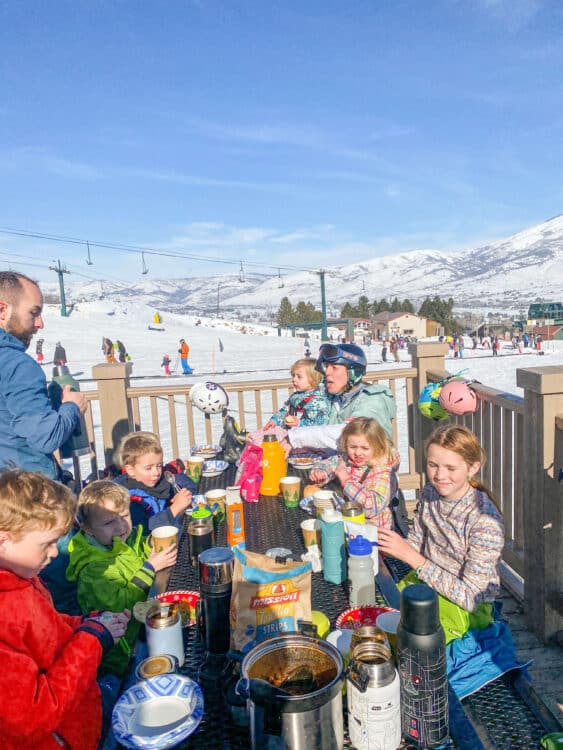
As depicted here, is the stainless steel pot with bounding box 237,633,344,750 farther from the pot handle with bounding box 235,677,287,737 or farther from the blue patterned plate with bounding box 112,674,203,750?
the blue patterned plate with bounding box 112,674,203,750

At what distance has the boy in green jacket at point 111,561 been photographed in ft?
6.93

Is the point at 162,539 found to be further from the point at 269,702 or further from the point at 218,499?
the point at 269,702

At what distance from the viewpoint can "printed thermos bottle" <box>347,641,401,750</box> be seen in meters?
1.16

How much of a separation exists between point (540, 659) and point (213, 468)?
2204 mm

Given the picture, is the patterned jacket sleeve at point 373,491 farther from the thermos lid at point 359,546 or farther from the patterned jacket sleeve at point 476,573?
the thermos lid at point 359,546

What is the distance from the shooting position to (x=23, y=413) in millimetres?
2646

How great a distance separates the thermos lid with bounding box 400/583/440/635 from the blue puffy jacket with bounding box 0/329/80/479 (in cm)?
203

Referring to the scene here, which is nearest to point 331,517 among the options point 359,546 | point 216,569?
point 359,546

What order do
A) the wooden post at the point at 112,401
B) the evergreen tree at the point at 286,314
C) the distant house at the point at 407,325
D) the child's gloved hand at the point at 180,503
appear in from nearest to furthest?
the child's gloved hand at the point at 180,503 → the wooden post at the point at 112,401 → the distant house at the point at 407,325 → the evergreen tree at the point at 286,314

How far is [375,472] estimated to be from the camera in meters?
2.87

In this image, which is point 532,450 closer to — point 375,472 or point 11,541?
point 375,472


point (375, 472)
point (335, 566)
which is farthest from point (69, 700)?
point (375, 472)

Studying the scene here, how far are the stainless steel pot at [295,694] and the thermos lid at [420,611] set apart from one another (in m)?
0.18

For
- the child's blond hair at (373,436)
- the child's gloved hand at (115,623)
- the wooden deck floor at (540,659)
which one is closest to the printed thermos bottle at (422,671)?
the child's gloved hand at (115,623)
